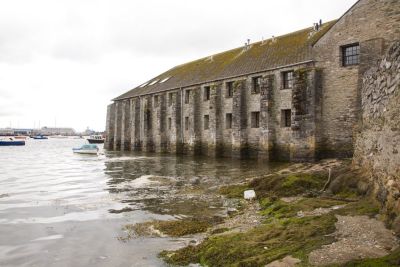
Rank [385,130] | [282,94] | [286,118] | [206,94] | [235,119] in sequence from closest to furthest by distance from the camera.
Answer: [385,130]
[282,94]
[286,118]
[235,119]
[206,94]

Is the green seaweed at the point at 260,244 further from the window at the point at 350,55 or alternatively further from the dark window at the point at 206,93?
the dark window at the point at 206,93

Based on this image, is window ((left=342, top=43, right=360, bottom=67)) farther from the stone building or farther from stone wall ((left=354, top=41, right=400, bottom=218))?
stone wall ((left=354, top=41, right=400, bottom=218))

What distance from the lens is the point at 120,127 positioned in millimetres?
55688

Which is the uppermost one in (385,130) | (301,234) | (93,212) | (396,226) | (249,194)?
(385,130)

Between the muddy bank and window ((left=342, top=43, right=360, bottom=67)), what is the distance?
46.9 ft

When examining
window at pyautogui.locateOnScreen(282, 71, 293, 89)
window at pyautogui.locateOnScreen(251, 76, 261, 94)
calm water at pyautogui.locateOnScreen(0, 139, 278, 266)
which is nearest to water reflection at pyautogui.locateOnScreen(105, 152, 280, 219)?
calm water at pyautogui.locateOnScreen(0, 139, 278, 266)

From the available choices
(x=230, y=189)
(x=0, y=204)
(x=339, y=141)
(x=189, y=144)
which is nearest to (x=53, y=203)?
(x=0, y=204)

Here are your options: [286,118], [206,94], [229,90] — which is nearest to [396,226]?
[286,118]

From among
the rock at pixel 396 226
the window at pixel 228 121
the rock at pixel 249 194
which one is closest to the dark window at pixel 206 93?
the window at pixel 228 121

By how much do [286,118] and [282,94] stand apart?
1783 millimetres

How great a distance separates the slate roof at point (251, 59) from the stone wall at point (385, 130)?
17862 mm

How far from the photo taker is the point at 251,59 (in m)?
34.5

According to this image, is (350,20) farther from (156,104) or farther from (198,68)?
(156,104)

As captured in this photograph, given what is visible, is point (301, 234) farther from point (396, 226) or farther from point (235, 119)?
point (235, 119)
